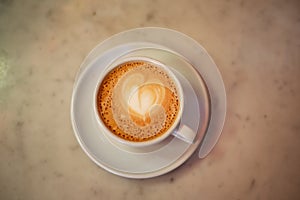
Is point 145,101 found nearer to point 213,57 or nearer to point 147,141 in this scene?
point 147,141

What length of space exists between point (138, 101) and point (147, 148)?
0.09 meters

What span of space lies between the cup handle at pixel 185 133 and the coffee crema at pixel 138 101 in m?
0.03

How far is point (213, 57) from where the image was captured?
0.75 metres

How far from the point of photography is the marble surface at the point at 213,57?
2.31 feet

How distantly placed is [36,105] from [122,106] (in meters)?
0.23

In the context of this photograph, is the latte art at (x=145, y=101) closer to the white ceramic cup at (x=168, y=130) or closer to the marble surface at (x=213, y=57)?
the white ceramic cup at (x=168, y=130)

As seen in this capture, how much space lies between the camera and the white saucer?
A: 2.15 feet

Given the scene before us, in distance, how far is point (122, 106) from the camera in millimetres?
650

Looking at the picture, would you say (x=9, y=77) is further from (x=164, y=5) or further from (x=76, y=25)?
(x=164, y=5)

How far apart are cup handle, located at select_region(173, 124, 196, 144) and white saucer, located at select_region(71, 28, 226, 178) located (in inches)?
1.6

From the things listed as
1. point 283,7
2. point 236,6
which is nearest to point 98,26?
point 236,6

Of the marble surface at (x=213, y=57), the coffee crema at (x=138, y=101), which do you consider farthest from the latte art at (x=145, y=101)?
the marble surface at (x=213, y=57)

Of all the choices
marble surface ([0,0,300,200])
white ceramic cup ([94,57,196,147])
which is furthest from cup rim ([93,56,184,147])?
marble surface ([0,0,300,200])

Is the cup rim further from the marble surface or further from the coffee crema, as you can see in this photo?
the marble surface
